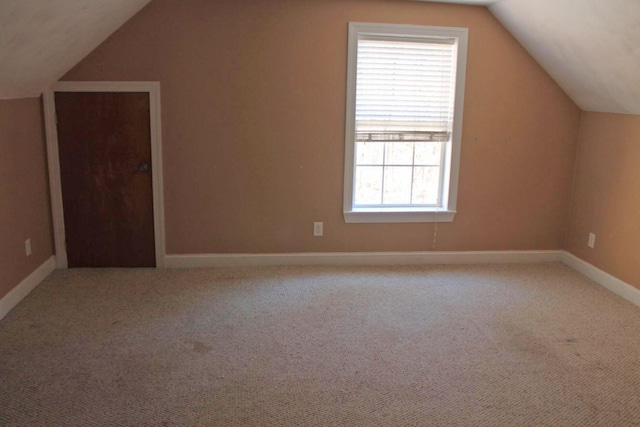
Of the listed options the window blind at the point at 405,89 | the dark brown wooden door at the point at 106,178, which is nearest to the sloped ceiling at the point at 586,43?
the window blind at the point at 405,89

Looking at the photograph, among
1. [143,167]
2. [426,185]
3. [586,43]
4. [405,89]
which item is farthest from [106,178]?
[586,43]

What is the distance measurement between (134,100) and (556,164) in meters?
3.57

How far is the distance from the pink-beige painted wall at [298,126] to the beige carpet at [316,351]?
439 mm

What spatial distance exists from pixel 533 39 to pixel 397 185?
1.55 metres

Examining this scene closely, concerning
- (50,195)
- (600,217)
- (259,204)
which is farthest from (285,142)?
(600,217)

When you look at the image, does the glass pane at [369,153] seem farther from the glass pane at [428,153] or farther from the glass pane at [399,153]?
the glass pane at [428,153]

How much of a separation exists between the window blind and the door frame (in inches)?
63.5

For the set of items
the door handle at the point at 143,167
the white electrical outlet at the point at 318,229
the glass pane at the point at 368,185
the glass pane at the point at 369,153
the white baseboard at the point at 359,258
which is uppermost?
the glass pane at the point at 369,153

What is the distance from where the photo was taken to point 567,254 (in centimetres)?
462

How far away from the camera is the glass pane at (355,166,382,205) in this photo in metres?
4.40

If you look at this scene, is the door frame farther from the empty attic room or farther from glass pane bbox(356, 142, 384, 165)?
glass pane bbox(356, 142, 384, 165)

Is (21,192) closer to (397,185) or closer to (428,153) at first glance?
(397,185)

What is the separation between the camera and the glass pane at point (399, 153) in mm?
4359

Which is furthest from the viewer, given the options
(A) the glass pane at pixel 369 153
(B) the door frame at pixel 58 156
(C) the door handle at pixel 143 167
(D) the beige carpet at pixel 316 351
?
(A) the glass pane at pixel 369 153
